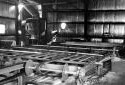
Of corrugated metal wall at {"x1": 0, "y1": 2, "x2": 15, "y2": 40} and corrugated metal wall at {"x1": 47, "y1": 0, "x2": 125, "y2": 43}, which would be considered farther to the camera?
corrugated metal wall at {"x1": 0, "y1": 2, "x2": 15, "y2": 40}

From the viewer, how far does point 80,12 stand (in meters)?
14.4

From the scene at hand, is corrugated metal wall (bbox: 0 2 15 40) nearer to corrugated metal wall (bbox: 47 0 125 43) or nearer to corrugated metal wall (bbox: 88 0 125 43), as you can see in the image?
corrugated metal wall (bbox: 47 0 125 43)

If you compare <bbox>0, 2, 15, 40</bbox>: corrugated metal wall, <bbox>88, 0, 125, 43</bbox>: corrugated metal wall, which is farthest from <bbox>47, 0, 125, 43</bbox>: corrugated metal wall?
<bbox>0, 2, 15, 40</bbox>: corrugated metal wall

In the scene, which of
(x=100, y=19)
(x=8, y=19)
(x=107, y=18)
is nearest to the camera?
(x=107, y=18)

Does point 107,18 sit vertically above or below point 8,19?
below

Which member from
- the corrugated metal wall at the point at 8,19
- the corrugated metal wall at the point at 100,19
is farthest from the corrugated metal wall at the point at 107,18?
the corrugated metal wall at the point at 8,19

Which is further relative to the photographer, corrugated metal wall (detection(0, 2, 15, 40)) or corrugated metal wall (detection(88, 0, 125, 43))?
corrugated metal wall (detection(0, 2, 15, 40))

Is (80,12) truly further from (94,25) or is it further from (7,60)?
(7,60)

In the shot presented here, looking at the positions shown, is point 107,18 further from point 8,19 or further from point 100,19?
point 8,19

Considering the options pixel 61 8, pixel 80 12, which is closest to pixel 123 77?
pixel 80 12

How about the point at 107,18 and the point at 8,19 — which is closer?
the point at 107,18

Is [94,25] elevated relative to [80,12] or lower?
lower

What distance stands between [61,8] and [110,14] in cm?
459

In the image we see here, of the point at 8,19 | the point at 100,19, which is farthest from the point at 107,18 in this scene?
the point at 8,19
